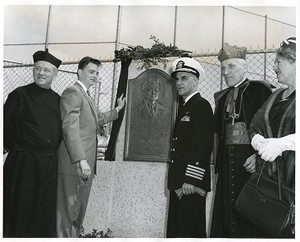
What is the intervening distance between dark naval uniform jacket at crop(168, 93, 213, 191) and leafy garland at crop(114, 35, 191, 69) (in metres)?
0.60

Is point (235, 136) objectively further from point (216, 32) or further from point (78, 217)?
point (78, 217)

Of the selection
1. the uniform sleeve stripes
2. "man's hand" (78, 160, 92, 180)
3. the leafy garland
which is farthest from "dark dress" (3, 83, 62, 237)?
the uniform sleeve stripes

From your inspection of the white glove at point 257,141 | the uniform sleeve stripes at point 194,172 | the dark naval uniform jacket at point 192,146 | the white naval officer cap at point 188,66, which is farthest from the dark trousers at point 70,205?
the white glove at point 257,141

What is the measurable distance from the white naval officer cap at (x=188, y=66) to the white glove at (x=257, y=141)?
917mm

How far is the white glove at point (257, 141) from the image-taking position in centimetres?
416

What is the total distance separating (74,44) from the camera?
4.75m

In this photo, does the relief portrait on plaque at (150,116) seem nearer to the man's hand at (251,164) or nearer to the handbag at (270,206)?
the man's hand at (251,164)

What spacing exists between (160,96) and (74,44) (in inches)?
47.1

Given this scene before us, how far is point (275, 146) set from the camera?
4.09 metres

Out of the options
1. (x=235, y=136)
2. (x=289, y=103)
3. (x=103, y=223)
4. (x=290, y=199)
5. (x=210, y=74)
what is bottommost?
(x=103, y=223)

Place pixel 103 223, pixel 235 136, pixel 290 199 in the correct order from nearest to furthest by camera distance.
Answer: pixel 290 199 < pixel 235 136 < pixel 103 223

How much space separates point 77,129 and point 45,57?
3.09ft

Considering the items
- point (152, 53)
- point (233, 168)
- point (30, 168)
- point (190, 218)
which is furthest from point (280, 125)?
point (30, 168)

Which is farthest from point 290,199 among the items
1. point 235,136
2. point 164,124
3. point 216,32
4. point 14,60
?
point 14,60
